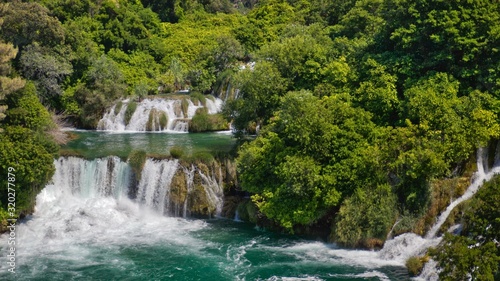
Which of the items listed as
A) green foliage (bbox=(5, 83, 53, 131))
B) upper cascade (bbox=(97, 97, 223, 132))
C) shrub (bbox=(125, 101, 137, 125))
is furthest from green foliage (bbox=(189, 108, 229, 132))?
green foliage (bbox=(5, 83, 53, 131))

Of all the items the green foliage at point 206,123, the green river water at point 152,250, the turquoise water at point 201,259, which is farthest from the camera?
the green foliage at point 206,123

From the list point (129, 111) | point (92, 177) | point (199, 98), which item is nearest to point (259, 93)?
point (92, 177)

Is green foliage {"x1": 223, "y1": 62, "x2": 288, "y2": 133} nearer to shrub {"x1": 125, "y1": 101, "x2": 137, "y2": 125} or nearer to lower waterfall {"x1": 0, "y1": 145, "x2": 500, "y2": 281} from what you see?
lower waterfall {"x1": 0, "y1": 145, "x2": 500, "y2": 281}

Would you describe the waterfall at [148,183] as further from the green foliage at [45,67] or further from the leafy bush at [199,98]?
the green foliage at [45,67]

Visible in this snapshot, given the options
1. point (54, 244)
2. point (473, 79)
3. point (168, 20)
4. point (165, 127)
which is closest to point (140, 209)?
point (54, 244)

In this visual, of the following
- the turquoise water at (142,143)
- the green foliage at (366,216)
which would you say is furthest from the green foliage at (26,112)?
the green foliage at (366,216)

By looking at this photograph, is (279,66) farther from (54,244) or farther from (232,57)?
(232,57)

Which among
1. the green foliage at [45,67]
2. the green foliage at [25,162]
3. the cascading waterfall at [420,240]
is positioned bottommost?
the cascading waterfall at [420,240]
